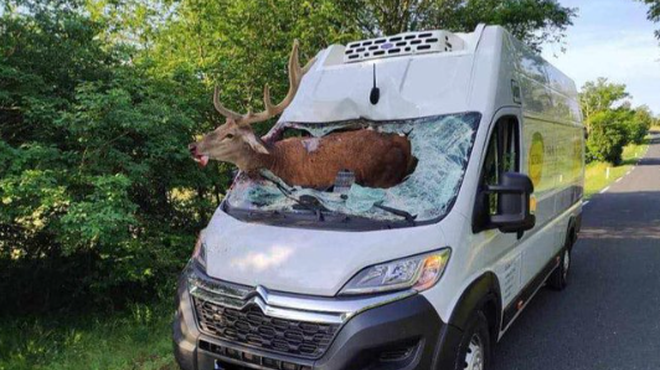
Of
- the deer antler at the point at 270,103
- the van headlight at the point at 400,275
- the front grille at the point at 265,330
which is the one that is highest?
the deer antler at the point at 270,103

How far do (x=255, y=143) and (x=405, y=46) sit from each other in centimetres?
156

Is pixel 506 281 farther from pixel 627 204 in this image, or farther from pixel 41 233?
pixel 627 204

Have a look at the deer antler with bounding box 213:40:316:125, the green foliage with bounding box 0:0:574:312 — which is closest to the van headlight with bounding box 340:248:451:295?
the deer antler with bounding box 213:40:316:125

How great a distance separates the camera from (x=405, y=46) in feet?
13.9

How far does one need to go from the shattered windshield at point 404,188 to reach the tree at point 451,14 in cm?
→ 917

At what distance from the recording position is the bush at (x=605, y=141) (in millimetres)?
46188

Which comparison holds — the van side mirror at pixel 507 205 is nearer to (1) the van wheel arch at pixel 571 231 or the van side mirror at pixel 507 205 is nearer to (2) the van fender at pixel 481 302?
(2) the van fender at pixel 481 302

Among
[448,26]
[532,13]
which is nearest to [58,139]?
[448,26]

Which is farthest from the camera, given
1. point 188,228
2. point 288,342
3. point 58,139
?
point 188,228

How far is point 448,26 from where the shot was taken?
1316 cm

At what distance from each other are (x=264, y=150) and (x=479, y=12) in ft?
35.6

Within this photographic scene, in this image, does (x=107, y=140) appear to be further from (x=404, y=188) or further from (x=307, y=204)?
(x=404, y=188)

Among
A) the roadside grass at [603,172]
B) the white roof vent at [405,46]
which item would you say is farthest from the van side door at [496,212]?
the roadside grass at [603,172]

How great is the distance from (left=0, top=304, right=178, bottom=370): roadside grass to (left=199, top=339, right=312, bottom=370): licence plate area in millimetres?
1453
